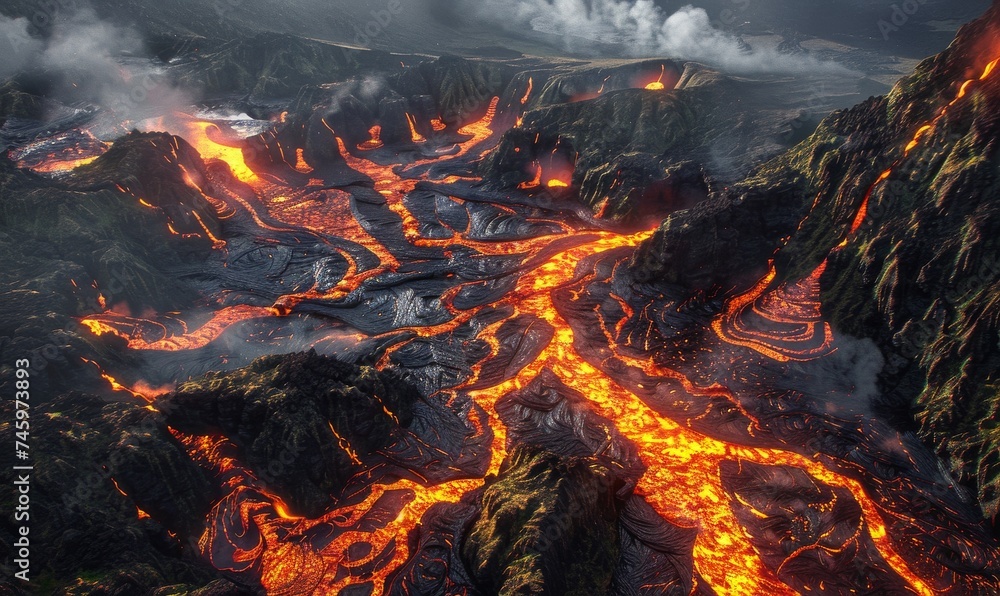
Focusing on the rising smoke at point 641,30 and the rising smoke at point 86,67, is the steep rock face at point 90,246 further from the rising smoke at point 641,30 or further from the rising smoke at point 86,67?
the rising smoke at point 641,30

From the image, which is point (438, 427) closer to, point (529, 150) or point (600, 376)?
point (600, 376)

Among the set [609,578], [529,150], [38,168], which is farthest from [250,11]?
[609,578]

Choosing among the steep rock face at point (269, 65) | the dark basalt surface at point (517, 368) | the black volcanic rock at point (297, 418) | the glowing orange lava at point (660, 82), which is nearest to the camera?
the dark basalt surface at point (517, 368)

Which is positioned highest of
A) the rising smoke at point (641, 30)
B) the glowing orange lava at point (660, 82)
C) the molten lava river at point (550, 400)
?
the rising smoke at point (641, 30)

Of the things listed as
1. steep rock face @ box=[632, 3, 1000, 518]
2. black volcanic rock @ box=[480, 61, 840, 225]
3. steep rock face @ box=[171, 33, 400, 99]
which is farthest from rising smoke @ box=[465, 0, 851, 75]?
steep rock face @ box=[171, 33, 400, 99]

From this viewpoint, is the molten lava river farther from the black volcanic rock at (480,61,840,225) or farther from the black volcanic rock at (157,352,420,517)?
the black volcanic rock at (480,61,840,225)

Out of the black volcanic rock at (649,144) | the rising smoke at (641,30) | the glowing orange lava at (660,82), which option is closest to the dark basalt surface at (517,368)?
the black volcanic rock at (649,144)
